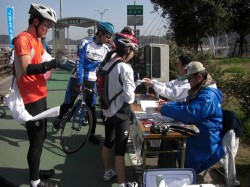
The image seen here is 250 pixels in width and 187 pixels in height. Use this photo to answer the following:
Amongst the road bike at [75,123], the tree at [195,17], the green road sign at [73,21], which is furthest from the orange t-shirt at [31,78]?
the tree at [195,17]

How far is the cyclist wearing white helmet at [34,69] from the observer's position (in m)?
3.08

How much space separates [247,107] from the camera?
18.2 ft

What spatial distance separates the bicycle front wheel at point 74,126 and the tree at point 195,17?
17.9 metres

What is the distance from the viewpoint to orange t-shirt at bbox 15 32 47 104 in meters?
3.11

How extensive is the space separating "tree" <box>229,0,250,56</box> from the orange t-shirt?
1076 inches

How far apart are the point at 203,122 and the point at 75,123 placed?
8.27ft

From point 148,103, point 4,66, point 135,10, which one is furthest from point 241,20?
point 148,103

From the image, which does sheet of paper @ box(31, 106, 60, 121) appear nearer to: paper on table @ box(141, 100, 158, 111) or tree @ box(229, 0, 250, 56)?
paper on table @ box(141, 100, 158, 111)

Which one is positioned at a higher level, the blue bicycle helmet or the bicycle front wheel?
the blue bicycle helmet

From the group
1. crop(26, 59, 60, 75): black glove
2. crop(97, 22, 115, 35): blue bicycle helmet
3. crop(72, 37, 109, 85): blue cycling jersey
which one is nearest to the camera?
crop(26, 59, 60, 75): black glove

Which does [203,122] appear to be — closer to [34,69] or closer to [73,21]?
[34,69]

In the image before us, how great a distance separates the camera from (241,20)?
2958cm

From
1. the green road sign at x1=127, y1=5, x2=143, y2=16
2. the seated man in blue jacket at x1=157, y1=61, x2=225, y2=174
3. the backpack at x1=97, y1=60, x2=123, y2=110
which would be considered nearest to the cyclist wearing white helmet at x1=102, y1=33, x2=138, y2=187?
the backpack at x1=97, y1=60, x2=123, y2=110

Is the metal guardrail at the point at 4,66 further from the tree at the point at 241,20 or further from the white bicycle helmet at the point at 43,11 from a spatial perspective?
the tree at the point at 241,20
